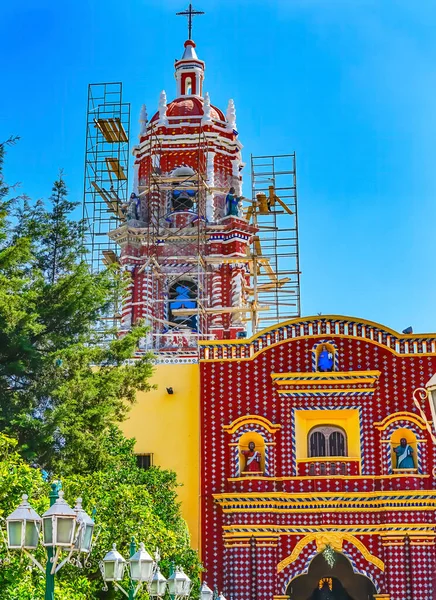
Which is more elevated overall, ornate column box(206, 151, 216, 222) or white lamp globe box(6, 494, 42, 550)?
ornate column box(206, 151, 216, 222)

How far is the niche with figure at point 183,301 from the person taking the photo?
114 feet

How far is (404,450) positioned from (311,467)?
2.37 m

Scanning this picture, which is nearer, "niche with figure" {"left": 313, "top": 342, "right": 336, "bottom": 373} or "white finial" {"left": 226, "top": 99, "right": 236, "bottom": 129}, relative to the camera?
"niche with figure" {"left": 313, "top": 342, "right": 336, "bottom": 373}

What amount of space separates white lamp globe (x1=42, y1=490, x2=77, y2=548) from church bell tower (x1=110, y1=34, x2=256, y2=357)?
852 inches

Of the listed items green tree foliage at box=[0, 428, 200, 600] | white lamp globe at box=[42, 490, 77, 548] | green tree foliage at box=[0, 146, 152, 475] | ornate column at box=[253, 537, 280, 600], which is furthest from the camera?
ornate column at box=[253, 537, 280, 600]

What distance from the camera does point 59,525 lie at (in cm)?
1092

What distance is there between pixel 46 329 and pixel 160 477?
14.7 ft

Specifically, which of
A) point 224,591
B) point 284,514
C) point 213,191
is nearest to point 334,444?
point 284,514

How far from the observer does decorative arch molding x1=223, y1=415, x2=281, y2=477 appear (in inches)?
1048

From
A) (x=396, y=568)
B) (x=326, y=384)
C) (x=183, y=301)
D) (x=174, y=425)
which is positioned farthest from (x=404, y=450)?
(x=183, y=301)

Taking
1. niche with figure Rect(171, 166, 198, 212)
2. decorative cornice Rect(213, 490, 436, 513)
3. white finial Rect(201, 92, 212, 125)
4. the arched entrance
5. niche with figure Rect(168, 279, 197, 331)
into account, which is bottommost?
the arched entrance

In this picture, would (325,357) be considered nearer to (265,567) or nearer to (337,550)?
(337,550)

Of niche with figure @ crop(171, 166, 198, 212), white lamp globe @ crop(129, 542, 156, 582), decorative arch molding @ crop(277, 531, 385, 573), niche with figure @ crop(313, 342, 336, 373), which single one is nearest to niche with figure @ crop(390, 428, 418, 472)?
decorative arch molding @ crop(277, 531, 385, 573)

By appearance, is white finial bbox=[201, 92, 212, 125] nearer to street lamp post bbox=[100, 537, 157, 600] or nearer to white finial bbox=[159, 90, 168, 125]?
white finial bbox=[159, 90, 168, 125]
